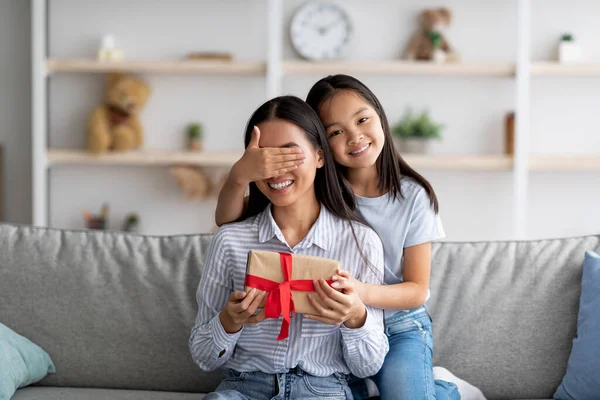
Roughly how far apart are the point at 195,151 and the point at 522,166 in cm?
189

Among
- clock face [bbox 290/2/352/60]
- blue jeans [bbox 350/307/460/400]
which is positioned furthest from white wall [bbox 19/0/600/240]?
blue jeans [bbox 350/307/460/400]

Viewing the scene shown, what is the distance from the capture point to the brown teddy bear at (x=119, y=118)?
13.6 ft

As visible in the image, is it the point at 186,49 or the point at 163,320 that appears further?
the point at 186,49

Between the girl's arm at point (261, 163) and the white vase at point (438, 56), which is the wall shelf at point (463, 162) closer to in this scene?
the white vase at point (438, 56)

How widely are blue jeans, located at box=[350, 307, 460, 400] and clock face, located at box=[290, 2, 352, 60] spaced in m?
2.71

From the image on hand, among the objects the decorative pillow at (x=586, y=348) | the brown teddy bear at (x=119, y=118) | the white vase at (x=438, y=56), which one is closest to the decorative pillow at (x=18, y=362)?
the decorative pillow at (x=586, y=348)

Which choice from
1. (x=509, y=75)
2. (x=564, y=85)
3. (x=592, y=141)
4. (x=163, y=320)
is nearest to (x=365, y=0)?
(x=509, y=75)

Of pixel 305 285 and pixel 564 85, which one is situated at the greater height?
pixel 564 85

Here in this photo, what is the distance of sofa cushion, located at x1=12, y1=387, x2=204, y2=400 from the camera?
1790 mm

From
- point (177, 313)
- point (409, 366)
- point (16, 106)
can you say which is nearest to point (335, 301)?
point (409, 366)

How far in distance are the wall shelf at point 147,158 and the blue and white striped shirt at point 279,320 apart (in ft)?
7.98

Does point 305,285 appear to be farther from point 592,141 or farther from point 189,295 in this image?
point 592,141

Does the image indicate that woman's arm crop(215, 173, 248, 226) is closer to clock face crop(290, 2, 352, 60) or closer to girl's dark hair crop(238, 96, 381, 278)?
girl's dark hair crop(238, 96, 381, 278)

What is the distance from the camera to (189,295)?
6.30 ft
